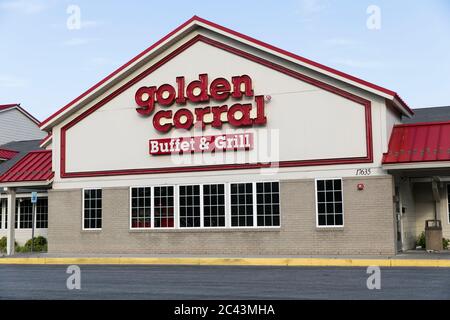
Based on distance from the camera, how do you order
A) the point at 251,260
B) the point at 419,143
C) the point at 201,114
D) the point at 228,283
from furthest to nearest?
the point at 201,114 → the point at 419,143 → the point at 251,260 → the point at 228,283

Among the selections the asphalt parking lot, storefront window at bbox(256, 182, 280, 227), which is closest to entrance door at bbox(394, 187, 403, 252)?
storefront window at bbox(256, 182, 280, 227)

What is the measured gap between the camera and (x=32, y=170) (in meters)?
29.4

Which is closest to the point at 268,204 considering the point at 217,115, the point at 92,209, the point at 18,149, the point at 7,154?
the point at 217,115

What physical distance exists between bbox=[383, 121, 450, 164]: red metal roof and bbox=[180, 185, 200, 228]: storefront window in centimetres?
784

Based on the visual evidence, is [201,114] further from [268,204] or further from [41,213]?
[41,213]

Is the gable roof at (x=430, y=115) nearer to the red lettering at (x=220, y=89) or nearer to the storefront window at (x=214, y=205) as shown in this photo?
the red lettering at (x=220, y=89)

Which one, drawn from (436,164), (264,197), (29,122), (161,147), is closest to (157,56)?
(161,147)

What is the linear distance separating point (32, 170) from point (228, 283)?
1665 cm

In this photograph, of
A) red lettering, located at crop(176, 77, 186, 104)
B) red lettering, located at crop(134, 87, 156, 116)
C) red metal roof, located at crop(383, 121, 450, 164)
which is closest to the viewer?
red metal roof, located at crop(383, 121, 450, 164)

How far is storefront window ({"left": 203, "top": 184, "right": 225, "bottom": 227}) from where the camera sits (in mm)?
25578

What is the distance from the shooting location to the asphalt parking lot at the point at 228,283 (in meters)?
13.3

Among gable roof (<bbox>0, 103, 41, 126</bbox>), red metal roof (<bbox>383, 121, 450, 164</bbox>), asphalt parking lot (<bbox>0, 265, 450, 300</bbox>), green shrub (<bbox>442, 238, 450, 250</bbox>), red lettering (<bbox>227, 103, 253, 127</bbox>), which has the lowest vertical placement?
asphalt parking lot (<bbox>0, 265, 450, 300</bbox>)

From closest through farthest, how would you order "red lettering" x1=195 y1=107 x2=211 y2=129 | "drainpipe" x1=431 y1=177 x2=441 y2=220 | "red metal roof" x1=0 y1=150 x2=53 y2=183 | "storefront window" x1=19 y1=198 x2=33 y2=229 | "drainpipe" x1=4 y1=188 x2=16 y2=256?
"drainpipe" x1=431 y1=177 x2=441 y2=220 < "red lettering" x1=195 y1=107 x2=211 y2=129 < "red metal roof" x1=0 y1=150 x2=53 y2=183 < "drainpipe" x1=4 y1=188 x2=16 y2=256 < "storefront window" x1=19 y1=198 x2=33 y2=229

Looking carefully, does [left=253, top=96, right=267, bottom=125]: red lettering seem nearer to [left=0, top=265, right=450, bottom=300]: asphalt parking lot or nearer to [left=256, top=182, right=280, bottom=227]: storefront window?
[left=256, top=182, right=280, bottom=227]: storefront window
